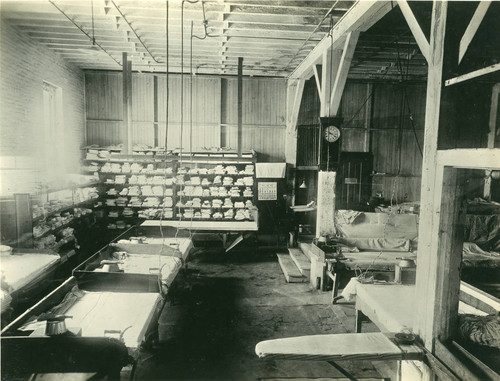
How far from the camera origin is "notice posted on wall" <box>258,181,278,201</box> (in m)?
12.4

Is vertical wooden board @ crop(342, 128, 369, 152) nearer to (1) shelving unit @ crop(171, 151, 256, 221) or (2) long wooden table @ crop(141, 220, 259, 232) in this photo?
(1) shelving unit @ crop(171, 151, 256, 221)

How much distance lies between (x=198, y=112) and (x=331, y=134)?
6.66 meters

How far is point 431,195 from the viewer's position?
3.18 metres

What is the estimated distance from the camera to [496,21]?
3.69m

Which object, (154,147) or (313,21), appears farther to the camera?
(154,147)

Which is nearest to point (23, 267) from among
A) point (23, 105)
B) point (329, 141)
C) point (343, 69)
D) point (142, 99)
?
point (23, 105)

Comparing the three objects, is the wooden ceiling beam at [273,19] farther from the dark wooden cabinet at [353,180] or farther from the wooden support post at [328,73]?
the dark wooden cabinet at [353,180]

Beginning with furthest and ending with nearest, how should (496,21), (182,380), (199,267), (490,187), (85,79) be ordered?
(85,79) < (490,187) < (199,267) < (182,380) < (496,21)

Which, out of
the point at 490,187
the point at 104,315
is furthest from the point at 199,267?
the point at 490,187

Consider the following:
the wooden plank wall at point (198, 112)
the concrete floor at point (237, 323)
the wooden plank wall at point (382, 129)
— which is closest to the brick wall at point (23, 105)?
the wooden plank wall at point (198, 112)

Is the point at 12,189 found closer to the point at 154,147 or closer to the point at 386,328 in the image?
the point at 154,147

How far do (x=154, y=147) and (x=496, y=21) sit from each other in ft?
34.6

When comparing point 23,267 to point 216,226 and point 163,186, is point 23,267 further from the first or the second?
point 163,186

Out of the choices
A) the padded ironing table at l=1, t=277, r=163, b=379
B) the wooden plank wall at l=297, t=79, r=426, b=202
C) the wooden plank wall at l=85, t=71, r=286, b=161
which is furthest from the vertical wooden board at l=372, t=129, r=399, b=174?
the padded ironing table at l=1, t=277, r=163, b=379
